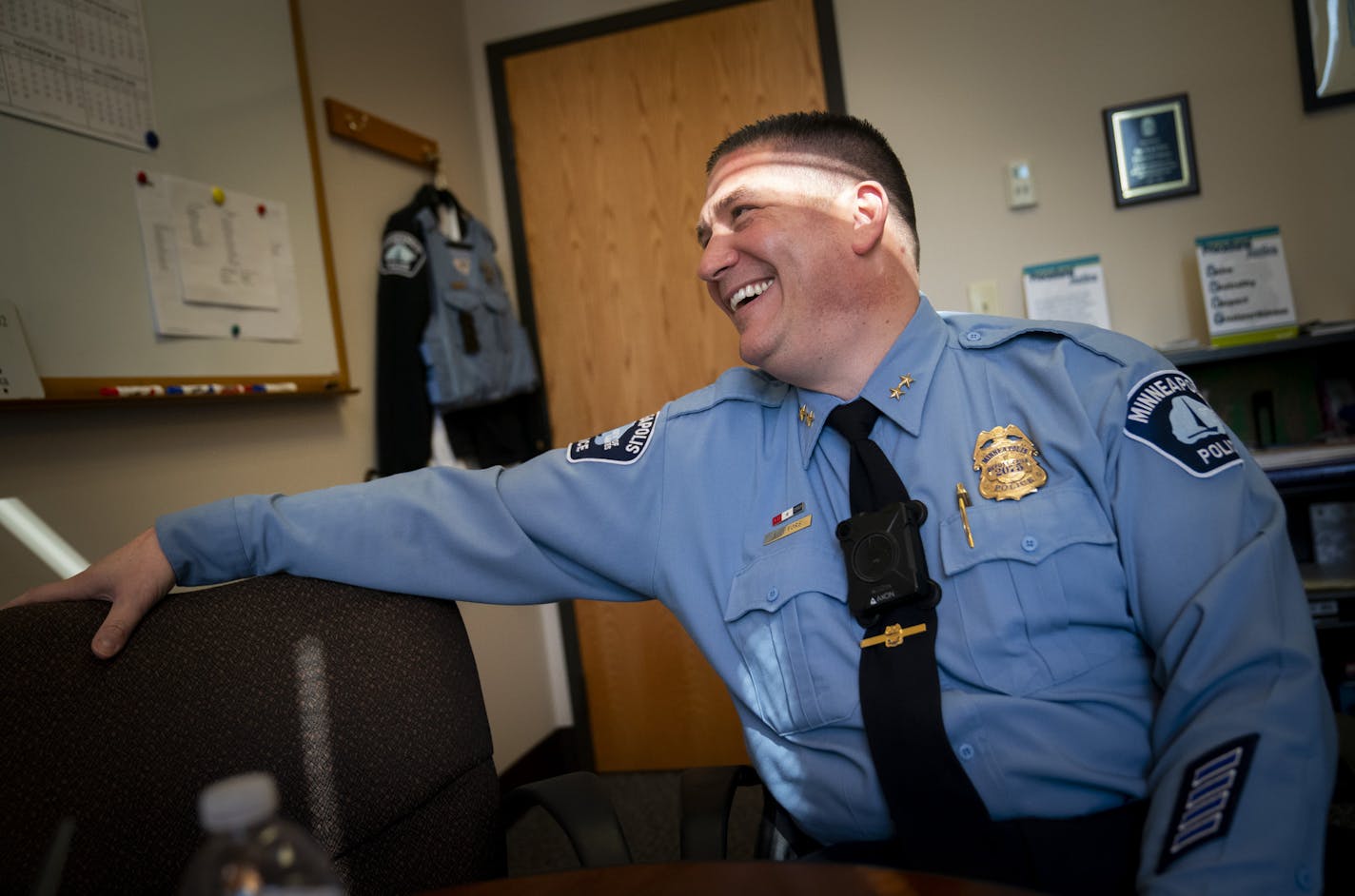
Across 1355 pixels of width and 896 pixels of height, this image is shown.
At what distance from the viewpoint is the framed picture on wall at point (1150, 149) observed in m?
2.64

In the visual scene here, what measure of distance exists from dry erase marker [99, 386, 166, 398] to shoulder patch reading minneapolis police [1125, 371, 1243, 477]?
167 centimetres

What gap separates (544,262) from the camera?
127 inches

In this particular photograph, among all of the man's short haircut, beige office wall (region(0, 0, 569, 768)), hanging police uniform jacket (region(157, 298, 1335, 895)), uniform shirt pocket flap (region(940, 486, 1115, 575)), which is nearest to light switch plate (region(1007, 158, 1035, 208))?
the man's short haircut

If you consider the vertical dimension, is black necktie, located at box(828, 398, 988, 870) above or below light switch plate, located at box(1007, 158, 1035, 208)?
below

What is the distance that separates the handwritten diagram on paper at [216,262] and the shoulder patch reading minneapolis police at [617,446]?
0.99 metres

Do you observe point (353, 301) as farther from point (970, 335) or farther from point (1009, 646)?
point (1009, 646)

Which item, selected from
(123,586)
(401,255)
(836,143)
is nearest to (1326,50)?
(836,143)

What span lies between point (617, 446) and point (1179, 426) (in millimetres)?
756

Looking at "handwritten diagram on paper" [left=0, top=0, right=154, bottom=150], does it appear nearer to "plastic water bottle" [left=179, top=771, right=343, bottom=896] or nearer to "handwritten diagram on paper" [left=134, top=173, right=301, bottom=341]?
"handwritten diagram on paper" [left=134, top=173, right=301, bottom=341]

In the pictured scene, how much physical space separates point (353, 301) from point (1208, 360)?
2.27m

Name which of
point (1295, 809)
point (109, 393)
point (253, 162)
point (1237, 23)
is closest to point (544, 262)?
point (253, 162)

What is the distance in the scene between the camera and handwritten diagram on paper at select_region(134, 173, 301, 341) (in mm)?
1846

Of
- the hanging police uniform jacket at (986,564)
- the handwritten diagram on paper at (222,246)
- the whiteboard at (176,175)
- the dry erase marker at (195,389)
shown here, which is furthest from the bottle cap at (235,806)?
the handwritten diagram on paper at (222,246)

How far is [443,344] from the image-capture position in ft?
8.54
